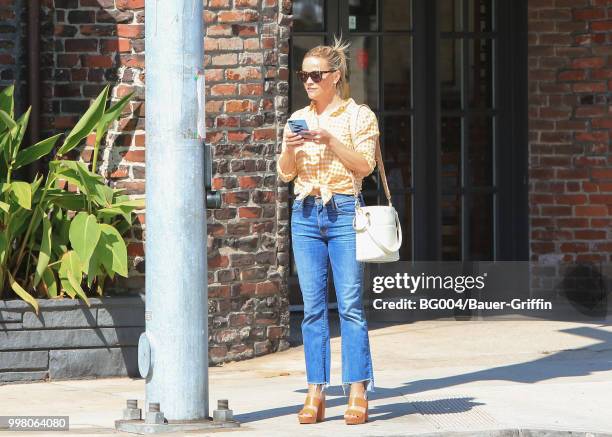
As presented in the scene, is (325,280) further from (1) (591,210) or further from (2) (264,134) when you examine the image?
(1) (591,210)

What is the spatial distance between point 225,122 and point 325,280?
2.34 metres

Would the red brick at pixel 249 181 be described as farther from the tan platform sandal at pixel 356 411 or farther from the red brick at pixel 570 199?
the red brick at pixel 570 199

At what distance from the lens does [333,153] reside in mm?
6465

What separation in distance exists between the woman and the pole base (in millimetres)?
414

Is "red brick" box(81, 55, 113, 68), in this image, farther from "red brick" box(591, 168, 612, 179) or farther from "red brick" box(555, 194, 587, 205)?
"red brick" box(591, 168, 612, 179)

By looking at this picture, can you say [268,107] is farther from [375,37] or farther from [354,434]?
[354,434]

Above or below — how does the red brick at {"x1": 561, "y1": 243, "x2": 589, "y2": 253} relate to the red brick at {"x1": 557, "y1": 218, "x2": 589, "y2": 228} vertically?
below

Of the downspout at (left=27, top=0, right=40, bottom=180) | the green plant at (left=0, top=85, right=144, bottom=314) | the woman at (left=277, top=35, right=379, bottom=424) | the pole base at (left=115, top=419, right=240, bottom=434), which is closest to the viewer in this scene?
the pole base at (left=115, top=419, right=240, bottom=434)

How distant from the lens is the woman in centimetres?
647

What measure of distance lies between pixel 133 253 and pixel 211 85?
116 cm

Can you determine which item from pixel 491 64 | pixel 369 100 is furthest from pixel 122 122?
pixel 491 64

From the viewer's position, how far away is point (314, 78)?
650 centimetres

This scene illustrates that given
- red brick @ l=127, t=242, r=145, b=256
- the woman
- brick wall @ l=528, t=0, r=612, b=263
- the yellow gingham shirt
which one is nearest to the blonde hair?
the woman

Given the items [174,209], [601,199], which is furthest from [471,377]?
[601,199]
